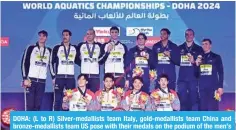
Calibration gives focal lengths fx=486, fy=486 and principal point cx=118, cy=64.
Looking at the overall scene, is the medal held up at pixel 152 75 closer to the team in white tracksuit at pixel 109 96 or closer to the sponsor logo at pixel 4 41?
the team in white tracksuit at pixel 109 96

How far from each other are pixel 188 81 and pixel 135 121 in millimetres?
721

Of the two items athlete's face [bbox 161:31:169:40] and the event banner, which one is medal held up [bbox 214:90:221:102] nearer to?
the event banner

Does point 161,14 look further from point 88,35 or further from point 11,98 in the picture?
point 11,98

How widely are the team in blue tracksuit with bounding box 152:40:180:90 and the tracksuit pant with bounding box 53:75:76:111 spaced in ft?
3.08

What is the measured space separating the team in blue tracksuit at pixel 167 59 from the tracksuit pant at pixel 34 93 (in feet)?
4.13

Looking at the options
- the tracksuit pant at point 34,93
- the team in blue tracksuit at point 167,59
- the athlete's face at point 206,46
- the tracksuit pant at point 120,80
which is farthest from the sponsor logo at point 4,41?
the athlete's face at point 206,46

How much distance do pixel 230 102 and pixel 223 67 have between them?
1.27ft

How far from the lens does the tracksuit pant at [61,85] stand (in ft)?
17.4

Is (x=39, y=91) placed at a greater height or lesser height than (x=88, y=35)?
lesser

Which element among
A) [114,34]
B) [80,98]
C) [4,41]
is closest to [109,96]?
[80,98]

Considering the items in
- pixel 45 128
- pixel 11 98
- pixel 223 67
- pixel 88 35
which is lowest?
pixel 45 128

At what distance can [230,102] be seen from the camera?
5266 millimetres

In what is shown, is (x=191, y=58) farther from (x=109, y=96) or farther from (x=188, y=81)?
(x=109, y=96)

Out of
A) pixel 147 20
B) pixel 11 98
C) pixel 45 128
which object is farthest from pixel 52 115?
pixel 147 20
